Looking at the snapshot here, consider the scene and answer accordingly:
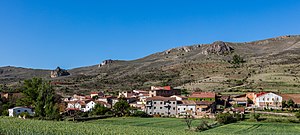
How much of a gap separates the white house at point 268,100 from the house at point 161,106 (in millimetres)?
21181

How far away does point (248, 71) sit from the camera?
149m

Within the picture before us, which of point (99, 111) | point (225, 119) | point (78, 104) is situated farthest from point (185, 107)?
point (78, 104)

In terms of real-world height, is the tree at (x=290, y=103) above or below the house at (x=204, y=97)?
below

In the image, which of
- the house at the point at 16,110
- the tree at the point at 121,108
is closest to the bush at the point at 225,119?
the tree at the point at 121,108

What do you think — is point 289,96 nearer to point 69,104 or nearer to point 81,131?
point 69,104

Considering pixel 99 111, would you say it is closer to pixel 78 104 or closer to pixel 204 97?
pixel 78 104

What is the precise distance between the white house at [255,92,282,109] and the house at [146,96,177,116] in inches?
834

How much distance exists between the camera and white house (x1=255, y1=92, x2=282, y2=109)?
260 ft

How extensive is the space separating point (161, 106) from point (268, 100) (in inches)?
1050

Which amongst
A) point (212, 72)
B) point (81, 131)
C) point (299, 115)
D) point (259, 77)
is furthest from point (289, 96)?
point (212, 72)

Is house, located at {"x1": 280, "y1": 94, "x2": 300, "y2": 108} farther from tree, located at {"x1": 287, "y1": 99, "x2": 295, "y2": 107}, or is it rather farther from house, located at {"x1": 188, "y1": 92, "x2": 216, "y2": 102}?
house, located at {"x1": 188, "y1": 92, "x2": 216, "y2": 102}

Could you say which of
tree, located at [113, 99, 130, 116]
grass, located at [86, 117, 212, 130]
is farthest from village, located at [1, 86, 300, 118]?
grass, located at [86, 117, 212, 130]

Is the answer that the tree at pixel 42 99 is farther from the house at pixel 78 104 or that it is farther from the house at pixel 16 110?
the house at pixel 78 104

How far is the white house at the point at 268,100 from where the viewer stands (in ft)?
260
